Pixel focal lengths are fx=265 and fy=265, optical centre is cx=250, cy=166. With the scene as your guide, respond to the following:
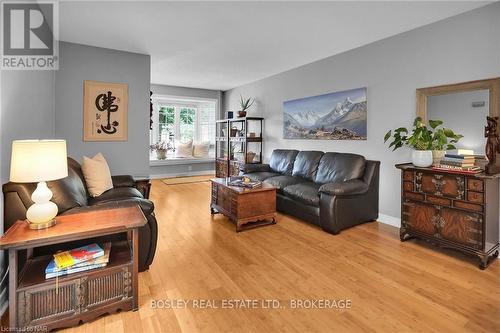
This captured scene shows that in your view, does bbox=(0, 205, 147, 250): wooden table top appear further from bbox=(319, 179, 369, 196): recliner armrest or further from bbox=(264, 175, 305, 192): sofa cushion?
bbox=(264, 175, 305, 192): sofa cushion

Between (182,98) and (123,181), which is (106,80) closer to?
(123,181)

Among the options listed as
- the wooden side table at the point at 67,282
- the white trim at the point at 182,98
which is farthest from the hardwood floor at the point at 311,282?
the white trim at the point at 182,98

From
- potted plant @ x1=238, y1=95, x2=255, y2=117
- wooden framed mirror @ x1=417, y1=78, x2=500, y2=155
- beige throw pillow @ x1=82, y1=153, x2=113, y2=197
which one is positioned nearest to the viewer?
wooden framed mirror @ x1=417, y1=78, x2=500, y2=155

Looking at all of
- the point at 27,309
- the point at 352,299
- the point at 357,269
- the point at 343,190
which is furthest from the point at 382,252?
the point at 27,309

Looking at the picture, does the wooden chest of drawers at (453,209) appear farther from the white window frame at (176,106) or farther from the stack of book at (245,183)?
the white window frame at (176,106)

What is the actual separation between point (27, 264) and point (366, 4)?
11.8 ft

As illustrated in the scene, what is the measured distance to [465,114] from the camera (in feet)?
9.52

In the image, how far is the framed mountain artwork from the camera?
3.98 m

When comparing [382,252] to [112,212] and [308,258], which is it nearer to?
[308,258]

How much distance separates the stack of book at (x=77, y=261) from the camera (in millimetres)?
1633

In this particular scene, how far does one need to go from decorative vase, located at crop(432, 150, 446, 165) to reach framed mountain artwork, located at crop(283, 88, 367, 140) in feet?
3.73

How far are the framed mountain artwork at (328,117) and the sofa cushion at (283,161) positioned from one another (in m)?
0.38

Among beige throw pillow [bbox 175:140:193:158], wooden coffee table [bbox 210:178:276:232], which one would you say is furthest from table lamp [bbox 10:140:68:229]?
beige throw pillow [bbox 175:140:193:158]

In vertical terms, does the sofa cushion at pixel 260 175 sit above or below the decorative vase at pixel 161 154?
below
